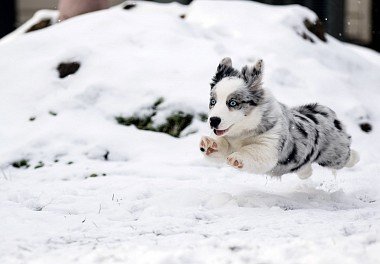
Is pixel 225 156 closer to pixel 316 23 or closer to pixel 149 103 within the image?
pixel 149 103

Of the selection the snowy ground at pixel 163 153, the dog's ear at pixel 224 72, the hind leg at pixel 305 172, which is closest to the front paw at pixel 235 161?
the snowy ground at pixel 163 153

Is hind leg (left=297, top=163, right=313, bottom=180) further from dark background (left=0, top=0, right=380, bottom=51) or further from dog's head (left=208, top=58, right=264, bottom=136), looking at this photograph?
dark background (left=0, top=0, right=380, bottom=51)

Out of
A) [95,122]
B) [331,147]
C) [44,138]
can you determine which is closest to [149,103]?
[95,122]

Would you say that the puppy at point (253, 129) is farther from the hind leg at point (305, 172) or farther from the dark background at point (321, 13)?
the dark background at point (321, 13)

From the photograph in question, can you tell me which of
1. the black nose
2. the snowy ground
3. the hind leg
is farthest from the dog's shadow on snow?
the black nose

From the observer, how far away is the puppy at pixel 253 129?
4.75 meters

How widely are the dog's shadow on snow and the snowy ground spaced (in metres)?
0.02

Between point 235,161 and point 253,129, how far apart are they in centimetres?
41

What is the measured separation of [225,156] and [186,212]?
1.89ft

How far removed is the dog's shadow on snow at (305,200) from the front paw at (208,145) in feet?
1.70

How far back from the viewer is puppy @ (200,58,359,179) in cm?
475

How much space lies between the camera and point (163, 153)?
7395 mm

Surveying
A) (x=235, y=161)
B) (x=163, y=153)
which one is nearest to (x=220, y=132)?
(x=235, y=161)

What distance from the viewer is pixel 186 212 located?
4887 millimetres
